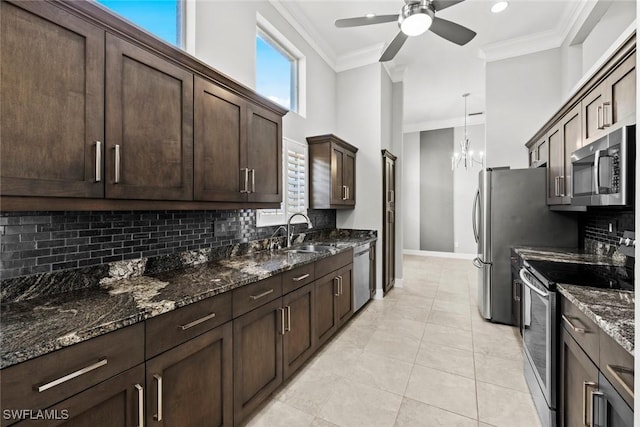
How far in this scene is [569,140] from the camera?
250cm

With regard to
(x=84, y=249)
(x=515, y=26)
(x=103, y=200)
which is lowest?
(x=84, y=249)

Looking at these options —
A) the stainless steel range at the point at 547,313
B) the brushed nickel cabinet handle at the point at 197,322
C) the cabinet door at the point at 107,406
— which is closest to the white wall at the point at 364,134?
the stainless steel range at the point at 547,313

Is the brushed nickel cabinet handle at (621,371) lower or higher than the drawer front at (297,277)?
lower

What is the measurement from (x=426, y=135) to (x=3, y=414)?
8.11m

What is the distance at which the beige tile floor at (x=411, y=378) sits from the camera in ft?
5.93

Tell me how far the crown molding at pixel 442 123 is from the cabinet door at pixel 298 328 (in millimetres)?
5955

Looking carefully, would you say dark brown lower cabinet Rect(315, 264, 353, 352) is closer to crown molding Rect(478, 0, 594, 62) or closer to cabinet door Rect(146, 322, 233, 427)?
cabinet door Rect(146, 322, 233, 427)

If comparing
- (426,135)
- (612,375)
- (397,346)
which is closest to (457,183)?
(426,135)

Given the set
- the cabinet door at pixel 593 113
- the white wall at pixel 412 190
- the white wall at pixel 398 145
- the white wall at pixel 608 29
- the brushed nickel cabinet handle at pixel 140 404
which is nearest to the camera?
the brushed nickel cabinet handle at pixel 140 404

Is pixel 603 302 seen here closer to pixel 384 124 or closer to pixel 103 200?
pixel 103 200

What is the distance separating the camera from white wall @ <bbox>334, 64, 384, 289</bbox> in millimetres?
4148

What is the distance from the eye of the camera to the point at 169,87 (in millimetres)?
1586

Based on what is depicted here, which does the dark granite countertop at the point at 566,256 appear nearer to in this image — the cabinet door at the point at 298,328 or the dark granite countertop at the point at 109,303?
the cabinet door at the point at 298,328

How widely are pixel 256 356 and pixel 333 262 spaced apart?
122 centimetres
